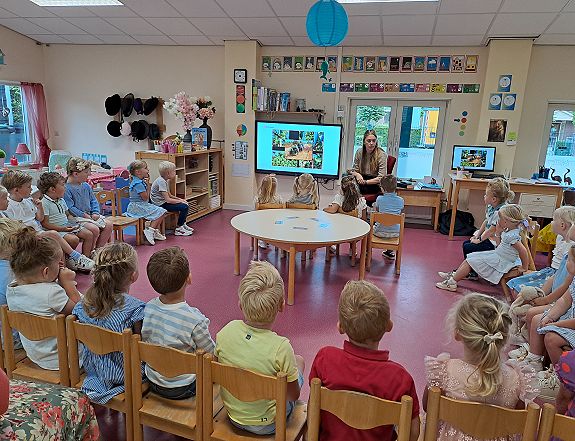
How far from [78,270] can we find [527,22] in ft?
18.0

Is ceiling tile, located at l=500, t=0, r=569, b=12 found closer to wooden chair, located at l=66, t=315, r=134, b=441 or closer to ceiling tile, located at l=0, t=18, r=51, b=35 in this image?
wooden chair, located at l=66, t=315, r=134, b=441

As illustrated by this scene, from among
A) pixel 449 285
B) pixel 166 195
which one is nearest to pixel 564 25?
pixel 449 285

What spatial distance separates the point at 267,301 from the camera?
60.5 inches

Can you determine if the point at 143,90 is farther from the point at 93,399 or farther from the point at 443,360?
the point at 443,360

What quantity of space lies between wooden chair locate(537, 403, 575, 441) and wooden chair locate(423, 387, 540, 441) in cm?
2

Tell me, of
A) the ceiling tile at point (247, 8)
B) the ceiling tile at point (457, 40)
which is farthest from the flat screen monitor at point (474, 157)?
the ceiling tile at point (247, 8)

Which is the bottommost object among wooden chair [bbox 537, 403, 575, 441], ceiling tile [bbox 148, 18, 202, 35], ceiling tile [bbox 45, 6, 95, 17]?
wooden chair [bbox 537, 403, 575, 441]

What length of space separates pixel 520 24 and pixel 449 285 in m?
3.31

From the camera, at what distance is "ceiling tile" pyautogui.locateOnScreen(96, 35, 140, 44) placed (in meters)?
6.46

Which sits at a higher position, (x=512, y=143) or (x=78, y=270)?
(x=512, y=143)

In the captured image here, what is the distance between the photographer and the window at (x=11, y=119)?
22.4ft

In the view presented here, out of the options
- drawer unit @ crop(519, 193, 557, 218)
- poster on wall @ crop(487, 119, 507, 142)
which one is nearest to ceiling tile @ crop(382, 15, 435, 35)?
poster on wall @ crop(487, 119, 507, 142)

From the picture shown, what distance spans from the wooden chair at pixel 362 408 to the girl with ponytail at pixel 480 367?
0.23 meters

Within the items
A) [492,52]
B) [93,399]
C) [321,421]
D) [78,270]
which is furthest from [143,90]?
[321,421]
